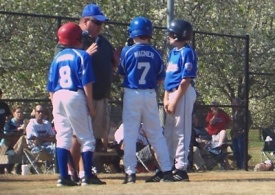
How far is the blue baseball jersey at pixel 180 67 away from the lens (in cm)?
1114

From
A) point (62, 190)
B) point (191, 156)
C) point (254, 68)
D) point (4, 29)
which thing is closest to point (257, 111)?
point (254, 68)

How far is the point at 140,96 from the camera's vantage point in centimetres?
1095

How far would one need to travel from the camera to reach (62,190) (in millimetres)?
9836

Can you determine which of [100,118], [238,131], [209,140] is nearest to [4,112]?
[100,118]

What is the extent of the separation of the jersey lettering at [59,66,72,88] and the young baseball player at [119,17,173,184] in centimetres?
83

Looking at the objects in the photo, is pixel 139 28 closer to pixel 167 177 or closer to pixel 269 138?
pixel 167 177

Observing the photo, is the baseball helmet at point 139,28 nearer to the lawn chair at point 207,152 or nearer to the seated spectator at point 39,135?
the seated spectator at point 39,135

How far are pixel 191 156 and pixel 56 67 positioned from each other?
5.52m

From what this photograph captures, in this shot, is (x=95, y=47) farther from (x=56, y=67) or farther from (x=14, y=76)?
(x=14, y=76)

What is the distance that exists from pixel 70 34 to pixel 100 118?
1.42m

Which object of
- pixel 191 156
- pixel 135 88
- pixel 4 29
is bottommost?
pixel 191 156

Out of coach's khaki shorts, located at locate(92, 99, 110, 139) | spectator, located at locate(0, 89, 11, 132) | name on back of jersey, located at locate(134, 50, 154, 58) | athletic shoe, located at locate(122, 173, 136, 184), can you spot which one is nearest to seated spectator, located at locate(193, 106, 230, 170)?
spectator, located at locate(0, 89, 11, 132)

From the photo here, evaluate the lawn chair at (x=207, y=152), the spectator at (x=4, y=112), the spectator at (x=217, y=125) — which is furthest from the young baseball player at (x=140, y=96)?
the spectator at (x=217, y=125)

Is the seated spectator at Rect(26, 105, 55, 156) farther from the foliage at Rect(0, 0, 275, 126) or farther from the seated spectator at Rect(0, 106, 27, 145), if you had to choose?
the foliage at Rect(0, 0, 275, 126)
